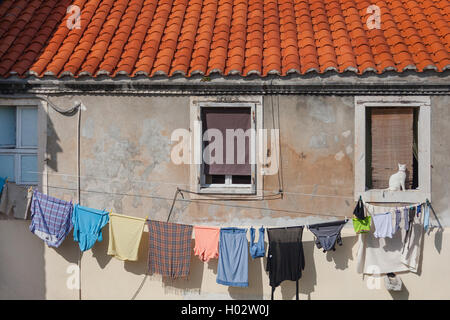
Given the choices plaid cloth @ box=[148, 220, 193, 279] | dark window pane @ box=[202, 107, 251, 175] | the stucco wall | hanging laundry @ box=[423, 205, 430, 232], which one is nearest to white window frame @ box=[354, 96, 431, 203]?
the stucco wall

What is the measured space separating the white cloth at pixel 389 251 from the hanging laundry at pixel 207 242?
→ 2534 mm

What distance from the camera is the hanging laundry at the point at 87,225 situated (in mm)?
8695

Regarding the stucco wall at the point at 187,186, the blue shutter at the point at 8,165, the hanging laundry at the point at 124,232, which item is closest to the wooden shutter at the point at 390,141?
the stucco wall at the point at 187,186

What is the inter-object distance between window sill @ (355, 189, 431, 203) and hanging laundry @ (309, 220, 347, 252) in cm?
70

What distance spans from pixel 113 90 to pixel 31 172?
7.18 feet

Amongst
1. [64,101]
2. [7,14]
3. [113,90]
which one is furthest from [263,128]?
[7,14]

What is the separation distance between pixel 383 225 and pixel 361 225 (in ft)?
1.30

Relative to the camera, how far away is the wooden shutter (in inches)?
353

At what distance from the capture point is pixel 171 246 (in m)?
8.68

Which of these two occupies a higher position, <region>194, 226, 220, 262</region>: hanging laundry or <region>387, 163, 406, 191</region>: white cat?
<region>387, 163, 406, 191</region>: white cat

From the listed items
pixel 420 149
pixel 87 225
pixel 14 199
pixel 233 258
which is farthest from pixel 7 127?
pixel 420 149

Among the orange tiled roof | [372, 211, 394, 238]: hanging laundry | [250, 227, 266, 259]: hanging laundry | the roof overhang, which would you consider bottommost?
[250, 227, 266, 259]: hanging laundry

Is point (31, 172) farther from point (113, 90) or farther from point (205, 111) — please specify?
point (205, 111)

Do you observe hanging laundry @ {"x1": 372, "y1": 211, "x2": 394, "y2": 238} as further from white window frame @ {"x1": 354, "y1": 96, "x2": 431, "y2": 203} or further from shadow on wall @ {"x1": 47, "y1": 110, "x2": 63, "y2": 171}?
shadow on wall @ {"x1": 47, "y1": 110, "x2": 63, "y2": 171}
